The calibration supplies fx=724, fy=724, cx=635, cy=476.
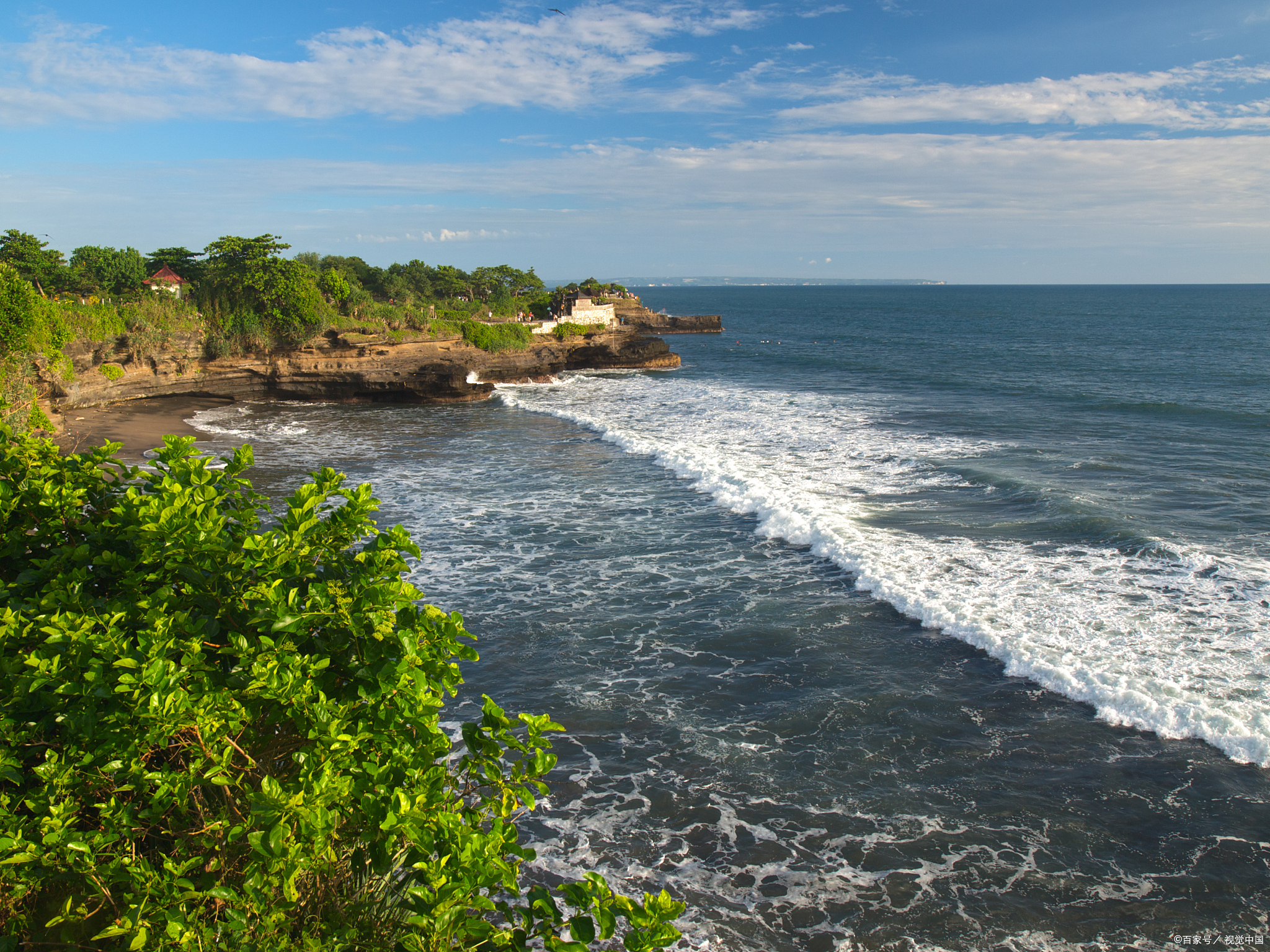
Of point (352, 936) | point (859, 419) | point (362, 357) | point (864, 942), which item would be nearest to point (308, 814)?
point (352, 936)

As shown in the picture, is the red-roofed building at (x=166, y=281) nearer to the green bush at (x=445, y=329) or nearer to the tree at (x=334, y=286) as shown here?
the tree at (x=334, y=286)

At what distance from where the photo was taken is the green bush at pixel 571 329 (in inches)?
2146

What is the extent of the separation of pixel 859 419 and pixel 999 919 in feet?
88.4

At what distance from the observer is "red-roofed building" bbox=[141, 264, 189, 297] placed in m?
44.3

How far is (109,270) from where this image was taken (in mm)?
48500

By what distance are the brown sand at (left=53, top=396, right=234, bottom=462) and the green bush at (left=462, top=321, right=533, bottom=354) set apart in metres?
14.8

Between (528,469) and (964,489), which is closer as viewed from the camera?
(964,489)

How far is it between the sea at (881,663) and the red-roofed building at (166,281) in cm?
2277

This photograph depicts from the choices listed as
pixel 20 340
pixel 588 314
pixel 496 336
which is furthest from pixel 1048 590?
pixel 588 314

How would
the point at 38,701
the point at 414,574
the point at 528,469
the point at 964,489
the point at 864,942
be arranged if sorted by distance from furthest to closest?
the point at 528,469
the point at 964,489
the point at 414,574
the point at 864,942
the point at 38,701

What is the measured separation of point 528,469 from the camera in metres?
23.9

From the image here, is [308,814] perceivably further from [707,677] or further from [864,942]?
[707,677]

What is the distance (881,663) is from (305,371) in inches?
1424

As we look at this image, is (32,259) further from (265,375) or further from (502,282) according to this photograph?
(502,282)
